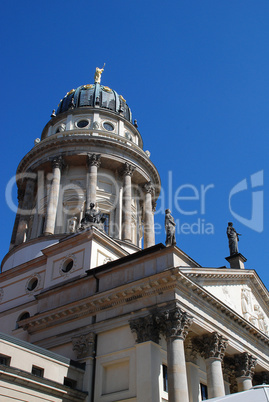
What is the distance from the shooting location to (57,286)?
26.1m

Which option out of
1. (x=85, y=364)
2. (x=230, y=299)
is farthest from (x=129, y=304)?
(x=230, y=299)

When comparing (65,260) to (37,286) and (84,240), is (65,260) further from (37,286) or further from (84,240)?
(37,286)

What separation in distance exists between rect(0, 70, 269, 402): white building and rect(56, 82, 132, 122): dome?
9.00 metres

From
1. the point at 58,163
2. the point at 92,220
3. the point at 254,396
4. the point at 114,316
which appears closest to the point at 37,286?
the point at 92,220

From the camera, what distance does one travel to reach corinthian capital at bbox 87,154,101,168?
126 ft

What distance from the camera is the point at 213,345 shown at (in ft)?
74.9

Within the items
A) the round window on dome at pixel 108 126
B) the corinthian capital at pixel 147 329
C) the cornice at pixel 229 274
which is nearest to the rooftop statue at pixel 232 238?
the cornice at pixel 229 274

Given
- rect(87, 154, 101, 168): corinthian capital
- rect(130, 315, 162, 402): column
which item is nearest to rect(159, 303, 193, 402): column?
rect(130, 315, 162, 402): column

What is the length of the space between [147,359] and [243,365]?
7.77 meters

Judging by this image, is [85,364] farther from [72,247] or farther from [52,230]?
[52,230]

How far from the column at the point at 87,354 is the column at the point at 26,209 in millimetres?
15523

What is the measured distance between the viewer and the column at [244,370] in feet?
82.1

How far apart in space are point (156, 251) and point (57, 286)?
675 cm

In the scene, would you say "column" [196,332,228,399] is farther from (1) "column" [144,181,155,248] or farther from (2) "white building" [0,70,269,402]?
(1) "column" [144,181,155,248]
